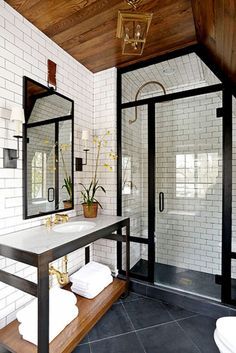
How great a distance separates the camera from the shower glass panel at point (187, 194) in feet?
7.89

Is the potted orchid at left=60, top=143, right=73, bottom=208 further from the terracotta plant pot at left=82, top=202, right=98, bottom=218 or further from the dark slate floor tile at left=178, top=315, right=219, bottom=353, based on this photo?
the dark slate floor tile at left=178, top=315, right=219, bottom=353

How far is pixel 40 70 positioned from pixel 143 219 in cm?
199

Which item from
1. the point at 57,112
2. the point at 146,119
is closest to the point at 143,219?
the point at 146,119

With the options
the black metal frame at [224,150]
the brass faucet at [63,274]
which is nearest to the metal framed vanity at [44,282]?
the brass faucet at [63,274]

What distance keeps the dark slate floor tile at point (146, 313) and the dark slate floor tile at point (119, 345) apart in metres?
0.17

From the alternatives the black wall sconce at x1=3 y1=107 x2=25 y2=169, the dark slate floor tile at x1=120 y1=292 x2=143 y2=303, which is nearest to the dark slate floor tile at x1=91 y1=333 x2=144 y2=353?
the dark slate floor tile at x1=120 y1=292 x2=143 y2=303

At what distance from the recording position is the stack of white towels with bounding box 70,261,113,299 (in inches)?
78.3

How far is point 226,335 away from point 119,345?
35.6 inches

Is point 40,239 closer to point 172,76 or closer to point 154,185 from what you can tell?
point 154,185

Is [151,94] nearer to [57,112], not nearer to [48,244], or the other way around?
[57,112]

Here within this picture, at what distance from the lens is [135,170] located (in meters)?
2.65

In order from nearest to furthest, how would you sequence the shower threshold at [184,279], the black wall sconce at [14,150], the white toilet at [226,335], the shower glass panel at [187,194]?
the white toilet at [226,335] < the black wall sconce at [14,150] < the shower threshold at [184,279] < the shower glass panel at [187,194]

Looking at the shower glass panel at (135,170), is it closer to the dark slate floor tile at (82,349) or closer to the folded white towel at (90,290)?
the folded white towel at (90,290)

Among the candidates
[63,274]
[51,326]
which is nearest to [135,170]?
[63,274]
